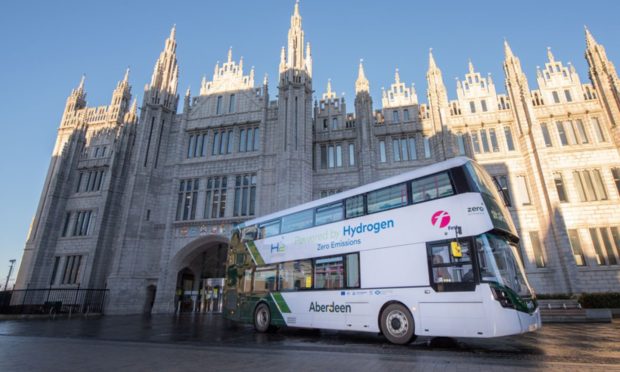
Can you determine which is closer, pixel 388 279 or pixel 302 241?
pixel 388 279

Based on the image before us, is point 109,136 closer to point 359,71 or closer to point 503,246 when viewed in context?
point 359,71

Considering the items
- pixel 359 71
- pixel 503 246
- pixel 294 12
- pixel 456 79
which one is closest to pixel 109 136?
pixel 294 12

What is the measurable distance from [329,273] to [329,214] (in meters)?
2.10

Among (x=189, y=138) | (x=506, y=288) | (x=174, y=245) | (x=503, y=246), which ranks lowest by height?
(x=506, y=288)

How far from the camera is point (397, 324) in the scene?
29.7 ft

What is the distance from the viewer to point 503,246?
26.9 ft

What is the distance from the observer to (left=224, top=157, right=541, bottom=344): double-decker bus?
776cm

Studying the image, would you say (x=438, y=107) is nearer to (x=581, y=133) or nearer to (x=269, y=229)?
Result: (x=581, y=133)

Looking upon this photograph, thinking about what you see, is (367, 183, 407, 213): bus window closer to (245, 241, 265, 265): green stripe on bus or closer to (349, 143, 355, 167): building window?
(245, 241, 265, 265): green stripe on bus

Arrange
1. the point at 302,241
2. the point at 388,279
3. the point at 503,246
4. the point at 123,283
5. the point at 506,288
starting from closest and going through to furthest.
A: the point at 506,288
the point at 503,246
the point at 388,279
the point at 302,241
the point at 123,283

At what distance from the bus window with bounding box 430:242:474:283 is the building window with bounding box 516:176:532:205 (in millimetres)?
20562

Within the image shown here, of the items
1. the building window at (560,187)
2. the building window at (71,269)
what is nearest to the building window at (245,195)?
→ the building window at (71,269)

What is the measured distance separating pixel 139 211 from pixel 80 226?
1141 centimetres

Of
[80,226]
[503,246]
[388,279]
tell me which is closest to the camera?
[503,246]
